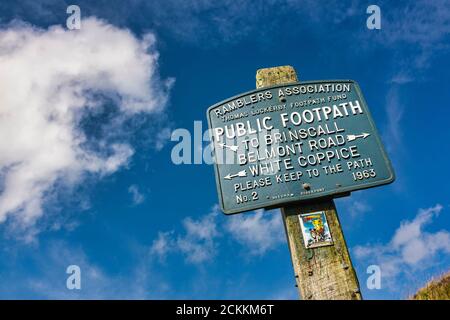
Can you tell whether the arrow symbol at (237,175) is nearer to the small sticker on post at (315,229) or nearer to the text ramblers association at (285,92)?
the small sticker on post at (315,229)

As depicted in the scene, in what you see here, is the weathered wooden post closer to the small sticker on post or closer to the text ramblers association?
the small sticker on post

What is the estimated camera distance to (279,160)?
5.57 meters

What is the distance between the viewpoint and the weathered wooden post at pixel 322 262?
4.54 meters

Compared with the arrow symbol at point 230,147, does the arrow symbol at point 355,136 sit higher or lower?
lower

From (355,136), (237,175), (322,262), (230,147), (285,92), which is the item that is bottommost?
(322,262)

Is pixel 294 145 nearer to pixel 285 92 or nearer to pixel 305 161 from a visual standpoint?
pixel 305 161

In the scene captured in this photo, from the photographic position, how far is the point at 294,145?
568 cm

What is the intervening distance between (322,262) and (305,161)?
5.09ft

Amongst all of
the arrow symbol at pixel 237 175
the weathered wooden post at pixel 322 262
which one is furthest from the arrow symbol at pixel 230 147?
the weathered wooden post at pixel 322 262

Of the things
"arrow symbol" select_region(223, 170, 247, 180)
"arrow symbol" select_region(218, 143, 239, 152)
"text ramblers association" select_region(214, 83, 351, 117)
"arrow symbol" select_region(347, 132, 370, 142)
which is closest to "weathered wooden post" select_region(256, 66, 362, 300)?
"arrow symbol" select_region(223, 170, 247, 180)

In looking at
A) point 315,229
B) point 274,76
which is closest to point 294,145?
point 315,229

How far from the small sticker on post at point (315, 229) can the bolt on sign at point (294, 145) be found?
274 millimetres
